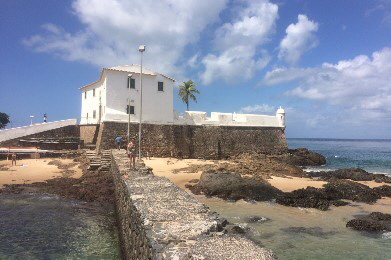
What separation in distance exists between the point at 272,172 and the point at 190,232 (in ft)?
74.4

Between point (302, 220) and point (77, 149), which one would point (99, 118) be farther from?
point (302, 220)

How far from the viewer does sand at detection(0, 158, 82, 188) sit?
71.7ft

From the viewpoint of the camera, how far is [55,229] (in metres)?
12.3

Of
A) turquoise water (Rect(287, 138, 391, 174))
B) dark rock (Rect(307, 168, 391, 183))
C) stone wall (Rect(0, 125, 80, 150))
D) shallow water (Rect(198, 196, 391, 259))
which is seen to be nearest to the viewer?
shallow water (Rect(198, 196, 391, 259))

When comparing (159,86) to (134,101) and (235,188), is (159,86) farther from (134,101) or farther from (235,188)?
(235,188)

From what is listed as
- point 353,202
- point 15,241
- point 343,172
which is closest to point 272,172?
point 343,172

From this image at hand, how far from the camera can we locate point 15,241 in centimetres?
1082

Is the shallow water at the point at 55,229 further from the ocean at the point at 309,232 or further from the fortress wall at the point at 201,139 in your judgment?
the fortress wall at the point at 201,139

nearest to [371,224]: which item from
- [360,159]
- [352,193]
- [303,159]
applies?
[352,193]

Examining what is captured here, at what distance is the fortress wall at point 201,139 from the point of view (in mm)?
32281

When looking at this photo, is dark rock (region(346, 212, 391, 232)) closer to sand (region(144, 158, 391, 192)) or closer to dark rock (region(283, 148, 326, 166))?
sand (region(144, 158, 391, 192))

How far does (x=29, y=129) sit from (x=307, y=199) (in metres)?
26.4

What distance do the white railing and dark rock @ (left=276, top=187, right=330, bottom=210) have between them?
24666 mm

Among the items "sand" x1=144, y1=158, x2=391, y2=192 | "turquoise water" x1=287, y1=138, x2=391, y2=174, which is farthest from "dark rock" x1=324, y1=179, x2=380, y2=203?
"turquoise water" x1=287, y1=138, x2=391, y2=174
